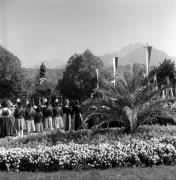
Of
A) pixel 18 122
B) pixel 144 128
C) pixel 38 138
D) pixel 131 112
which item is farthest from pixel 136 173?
pixel 18 122

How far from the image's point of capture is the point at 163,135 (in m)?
7.76

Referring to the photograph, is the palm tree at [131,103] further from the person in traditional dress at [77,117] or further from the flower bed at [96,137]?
the person in traditional dress at [77,117]

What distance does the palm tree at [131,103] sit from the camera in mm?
7855

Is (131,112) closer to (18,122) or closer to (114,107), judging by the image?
(114,107)

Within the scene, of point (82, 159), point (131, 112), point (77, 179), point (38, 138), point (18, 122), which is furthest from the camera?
point (18, 122)

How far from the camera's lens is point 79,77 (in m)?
47.7

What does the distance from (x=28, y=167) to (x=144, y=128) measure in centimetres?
336

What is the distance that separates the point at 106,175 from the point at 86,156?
0.68 metres

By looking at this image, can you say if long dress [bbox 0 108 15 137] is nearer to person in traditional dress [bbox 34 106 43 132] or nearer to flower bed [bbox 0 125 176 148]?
person in traditional dress [bbox 34 106 43 132]

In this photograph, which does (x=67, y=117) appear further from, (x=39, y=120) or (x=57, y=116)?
(x=39, y=120)

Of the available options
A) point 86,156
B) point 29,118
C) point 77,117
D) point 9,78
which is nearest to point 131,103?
point 86,156

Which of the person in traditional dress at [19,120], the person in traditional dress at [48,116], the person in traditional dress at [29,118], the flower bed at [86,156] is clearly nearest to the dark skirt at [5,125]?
the person in traditional dress at [19,120]

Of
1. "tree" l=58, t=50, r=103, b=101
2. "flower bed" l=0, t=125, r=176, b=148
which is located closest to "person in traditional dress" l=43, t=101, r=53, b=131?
"flower bed" l=0, t=125, r=176, b=148

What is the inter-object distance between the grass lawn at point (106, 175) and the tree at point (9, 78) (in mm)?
35459
